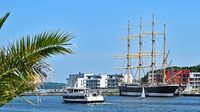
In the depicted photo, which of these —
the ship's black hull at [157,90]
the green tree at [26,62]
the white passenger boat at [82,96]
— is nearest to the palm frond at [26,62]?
the green tree at [26,62]

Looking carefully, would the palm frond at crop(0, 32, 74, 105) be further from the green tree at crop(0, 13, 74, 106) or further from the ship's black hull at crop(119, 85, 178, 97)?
the ship's black hull at crop(119, 85, 178, 97)

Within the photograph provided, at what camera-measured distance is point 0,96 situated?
923 cm

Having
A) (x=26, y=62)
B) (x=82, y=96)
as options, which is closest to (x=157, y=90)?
(x=82, y=96)

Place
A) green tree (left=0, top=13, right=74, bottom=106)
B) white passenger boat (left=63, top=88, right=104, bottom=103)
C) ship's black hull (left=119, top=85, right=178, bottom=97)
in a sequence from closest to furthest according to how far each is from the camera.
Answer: green tree (left=0, top=13, right=74, bottom=106)
white passenger boat (left=63, top=88, right=104, bottom=103)
ship's black hull (left=119, top=85, right=178, bottom=97)

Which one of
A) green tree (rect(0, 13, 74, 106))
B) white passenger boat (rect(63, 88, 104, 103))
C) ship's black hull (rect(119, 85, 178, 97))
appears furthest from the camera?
ship's black hull (rect(119, 85, 178, 97))

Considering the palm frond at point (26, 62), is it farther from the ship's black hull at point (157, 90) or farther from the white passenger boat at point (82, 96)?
the ship's black hull at point (157, 90)

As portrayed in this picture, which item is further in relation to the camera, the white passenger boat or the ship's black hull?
the ship's black hull

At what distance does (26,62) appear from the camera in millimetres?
9594

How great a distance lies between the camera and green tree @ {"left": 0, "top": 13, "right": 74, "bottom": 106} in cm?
939

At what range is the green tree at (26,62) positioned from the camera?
9.39 m

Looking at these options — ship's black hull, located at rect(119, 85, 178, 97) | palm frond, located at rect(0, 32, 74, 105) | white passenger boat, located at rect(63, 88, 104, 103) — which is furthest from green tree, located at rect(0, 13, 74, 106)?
ship's black hull, located at rect(119, 85, 178, 97)

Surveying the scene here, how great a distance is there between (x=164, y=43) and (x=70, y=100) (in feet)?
261

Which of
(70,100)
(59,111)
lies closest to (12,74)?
(59,111)

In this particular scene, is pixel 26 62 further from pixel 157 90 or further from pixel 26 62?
pixel 157 90
